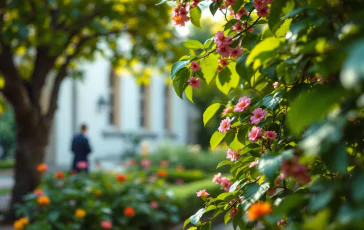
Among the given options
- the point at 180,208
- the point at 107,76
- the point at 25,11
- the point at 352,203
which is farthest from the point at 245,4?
the point at 107,76

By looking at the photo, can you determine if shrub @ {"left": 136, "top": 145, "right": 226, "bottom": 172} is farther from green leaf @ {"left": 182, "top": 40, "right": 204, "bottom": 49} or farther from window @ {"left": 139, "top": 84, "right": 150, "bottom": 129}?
green leaf @ {"left": 182, "top": 40, "right": 204, "bottom": 49}

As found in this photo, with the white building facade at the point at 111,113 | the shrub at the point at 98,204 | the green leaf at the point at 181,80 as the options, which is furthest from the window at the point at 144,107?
the green leaf at the point at 181,80

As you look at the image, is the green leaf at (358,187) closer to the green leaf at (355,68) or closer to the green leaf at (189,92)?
the green leaf at (355,68)

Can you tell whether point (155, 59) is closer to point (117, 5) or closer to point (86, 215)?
point (117, 5)

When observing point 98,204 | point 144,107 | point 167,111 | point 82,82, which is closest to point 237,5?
point 98,204

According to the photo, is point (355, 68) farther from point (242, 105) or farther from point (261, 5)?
point (242, 105)

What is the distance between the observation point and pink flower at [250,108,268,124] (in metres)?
1.41

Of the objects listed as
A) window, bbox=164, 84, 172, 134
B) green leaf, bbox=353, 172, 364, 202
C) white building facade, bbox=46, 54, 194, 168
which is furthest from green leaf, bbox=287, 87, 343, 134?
window, bbox=164, 84, 172, 134

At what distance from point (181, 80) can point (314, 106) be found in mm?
798

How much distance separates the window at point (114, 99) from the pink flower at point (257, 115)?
54.6 feet

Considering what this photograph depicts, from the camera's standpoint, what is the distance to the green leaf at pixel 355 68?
2.00ft

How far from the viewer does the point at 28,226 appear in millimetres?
4836

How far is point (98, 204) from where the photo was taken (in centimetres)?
512

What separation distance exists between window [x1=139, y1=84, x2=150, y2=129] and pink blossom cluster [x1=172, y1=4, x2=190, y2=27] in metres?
17.9
